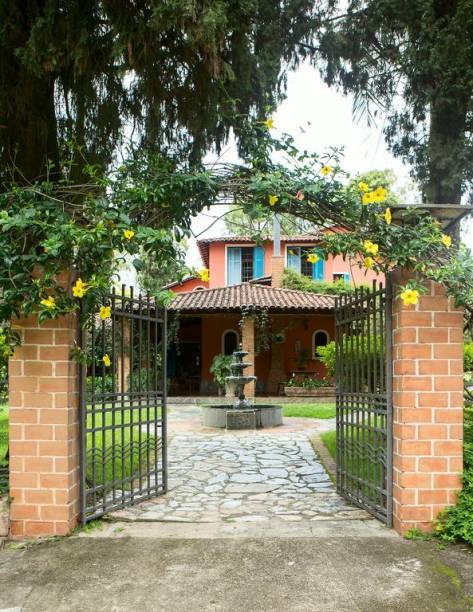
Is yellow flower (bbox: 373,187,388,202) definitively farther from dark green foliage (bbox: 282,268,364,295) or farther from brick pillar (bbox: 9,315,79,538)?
dark green foliage (bbox: 282,268,364,295)

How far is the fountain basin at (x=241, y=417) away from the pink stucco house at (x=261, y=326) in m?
5.72

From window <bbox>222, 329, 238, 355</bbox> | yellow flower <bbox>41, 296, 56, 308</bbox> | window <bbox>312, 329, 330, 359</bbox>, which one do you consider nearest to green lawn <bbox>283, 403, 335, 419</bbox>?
window <bbox>312, 329, 330, 359</bbox>

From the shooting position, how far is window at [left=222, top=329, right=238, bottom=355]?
20547mm

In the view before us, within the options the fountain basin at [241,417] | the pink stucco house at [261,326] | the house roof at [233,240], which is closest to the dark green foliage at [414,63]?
the fountain basin at [241,417]

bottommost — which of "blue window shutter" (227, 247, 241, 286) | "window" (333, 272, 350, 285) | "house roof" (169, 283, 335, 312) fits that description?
"house roof" (169, 283, 335, 312)

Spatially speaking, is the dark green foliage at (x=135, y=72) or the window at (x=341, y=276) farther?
the window at (x=341, y=276)

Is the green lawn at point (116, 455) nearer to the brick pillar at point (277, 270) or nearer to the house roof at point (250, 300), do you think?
the house roof at point (250, 300)

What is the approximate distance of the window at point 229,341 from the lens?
20547mm

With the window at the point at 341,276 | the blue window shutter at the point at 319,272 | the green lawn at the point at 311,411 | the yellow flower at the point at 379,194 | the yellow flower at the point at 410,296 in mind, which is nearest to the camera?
the yellow flower at the point at 410,296

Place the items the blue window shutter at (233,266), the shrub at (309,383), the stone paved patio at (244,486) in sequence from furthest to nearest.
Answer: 1. the blue window shutter at (233,266)
2. the shrub at (309,383)
3. the stone paved patio at (244,486)

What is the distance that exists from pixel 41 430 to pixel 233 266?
19.9m

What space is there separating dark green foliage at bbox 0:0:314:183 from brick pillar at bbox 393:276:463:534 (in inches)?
89.6

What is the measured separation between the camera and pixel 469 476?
430cm

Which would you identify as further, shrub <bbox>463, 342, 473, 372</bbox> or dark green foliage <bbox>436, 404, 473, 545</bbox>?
shrub <bbox>463, 342, 473, 372</bbox>
